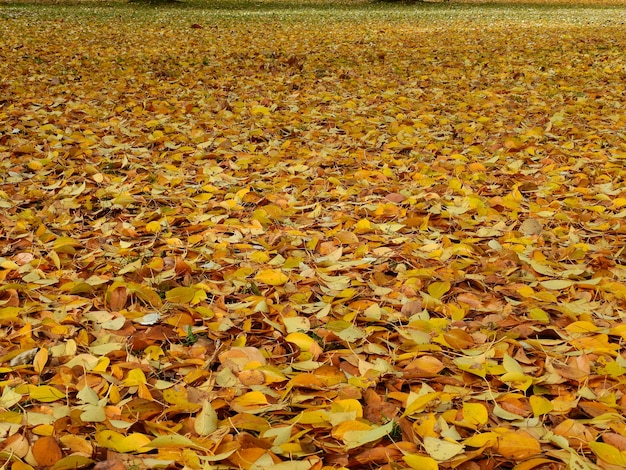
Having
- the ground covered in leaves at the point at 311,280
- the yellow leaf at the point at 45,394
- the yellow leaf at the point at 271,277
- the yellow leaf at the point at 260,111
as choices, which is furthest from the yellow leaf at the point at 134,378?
the yellow leaf at the point at 260,111

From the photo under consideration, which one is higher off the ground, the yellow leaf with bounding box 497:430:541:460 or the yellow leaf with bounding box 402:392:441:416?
the yellow leaf with bounding box 402:392:441:416

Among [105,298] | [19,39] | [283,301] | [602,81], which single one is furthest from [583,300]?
[19,39]

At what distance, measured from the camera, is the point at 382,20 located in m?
13.3

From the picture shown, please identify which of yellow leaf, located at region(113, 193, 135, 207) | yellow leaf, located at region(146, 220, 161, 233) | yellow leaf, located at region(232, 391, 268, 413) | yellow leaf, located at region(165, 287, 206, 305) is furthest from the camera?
yellow leaf, located at region(113, 193, 135, 207)

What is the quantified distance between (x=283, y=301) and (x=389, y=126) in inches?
107

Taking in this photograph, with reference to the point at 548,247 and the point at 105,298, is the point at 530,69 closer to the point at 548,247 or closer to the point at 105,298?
the point at 548,247

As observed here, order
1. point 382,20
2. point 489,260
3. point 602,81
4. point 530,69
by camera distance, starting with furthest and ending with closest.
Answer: point 382,20, point 530,69, point 602,81, point 489,260

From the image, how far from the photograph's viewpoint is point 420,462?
147 cm

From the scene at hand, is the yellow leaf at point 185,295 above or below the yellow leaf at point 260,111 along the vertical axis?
below

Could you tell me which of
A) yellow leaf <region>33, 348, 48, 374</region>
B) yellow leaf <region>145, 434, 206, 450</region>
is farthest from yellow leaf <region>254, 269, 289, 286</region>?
yellow leaf <region>145, 434, 206, 450</region>

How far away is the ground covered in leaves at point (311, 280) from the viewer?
5.23 ft

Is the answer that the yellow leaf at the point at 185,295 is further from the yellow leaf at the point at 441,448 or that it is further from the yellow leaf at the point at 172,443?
the yellow leaf at the point at 441,448

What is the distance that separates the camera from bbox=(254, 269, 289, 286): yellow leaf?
7.70 ft

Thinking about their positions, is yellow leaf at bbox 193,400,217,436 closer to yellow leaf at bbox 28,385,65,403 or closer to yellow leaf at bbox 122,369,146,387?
yellow leaf at bbox 122,369,146,387
